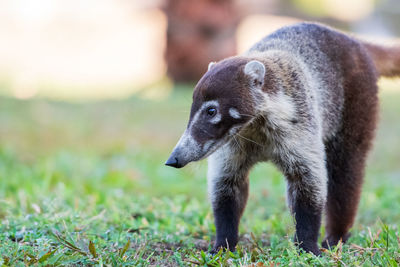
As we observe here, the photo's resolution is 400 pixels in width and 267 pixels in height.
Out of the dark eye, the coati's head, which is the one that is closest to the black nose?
the coati's head

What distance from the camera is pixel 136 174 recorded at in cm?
662

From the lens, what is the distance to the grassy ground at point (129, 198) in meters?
3.46

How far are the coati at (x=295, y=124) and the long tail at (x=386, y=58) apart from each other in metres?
Result: 0.07

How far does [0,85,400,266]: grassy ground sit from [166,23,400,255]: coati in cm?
30

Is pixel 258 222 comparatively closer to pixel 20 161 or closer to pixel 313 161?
pixel 313 161

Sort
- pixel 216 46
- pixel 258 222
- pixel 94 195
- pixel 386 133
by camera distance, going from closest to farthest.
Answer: pixel 258 222, pixel 94 195, pixel 386 133, pixel 216 46

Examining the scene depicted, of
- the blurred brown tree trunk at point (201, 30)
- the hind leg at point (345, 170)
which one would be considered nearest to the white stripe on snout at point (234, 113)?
the hind leg at point (345, 170)

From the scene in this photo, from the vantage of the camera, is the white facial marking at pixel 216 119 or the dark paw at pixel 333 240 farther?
the dark paw at pixel 333 240

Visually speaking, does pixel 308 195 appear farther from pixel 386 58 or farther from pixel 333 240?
pixel 386 58

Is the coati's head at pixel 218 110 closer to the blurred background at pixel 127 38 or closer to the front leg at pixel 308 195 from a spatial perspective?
the front leg at pixel 308 195

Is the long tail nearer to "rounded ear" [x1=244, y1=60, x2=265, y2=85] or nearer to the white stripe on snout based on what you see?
"rounded ear" [x1=244, y1=60, x2=265, y2=85]

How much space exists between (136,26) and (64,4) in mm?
2215

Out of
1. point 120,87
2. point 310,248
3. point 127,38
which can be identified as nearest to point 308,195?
point 310,248

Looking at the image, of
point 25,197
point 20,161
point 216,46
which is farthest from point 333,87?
point 216,46
